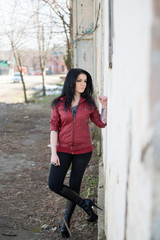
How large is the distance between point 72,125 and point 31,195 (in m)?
2.25

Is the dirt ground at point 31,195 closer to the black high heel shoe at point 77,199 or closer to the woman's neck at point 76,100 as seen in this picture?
the black high heel shoe at point 77,199

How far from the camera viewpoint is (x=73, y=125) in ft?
10.8

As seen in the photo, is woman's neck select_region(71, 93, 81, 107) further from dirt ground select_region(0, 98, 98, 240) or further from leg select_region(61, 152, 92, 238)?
dirt ground select_region(0, 98, 98, 240)

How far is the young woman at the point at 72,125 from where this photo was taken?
3.31m

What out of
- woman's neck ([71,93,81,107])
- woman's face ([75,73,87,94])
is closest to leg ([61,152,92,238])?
woman's neck ([71,93,81,107])

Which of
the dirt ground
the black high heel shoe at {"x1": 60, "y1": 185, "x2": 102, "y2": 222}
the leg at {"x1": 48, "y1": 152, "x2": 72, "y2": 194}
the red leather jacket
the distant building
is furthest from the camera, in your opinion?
the distant building

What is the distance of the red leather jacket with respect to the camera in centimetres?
330

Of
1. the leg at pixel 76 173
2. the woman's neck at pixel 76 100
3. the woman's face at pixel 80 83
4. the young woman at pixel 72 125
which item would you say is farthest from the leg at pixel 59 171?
the woman's face at pixel 80 83

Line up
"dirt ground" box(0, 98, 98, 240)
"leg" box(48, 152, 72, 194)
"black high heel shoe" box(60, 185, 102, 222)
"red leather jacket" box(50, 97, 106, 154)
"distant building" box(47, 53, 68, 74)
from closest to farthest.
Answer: "red leather jacket" box(50, 97, 106, 154)
"leg" box(48, 152, 72, 194)
"black high heel shoe" box(60, 185, 102, 222)
"dirt ground" box(0, 98, 98, 240)
"distant building" box(47, 53, 68, 74)

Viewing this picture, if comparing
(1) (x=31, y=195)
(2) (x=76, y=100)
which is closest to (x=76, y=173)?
(2) (x=76, y=100)

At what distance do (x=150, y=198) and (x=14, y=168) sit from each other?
19.4 ft

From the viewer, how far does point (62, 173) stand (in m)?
3.42

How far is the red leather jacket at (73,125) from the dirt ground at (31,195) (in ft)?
3.87

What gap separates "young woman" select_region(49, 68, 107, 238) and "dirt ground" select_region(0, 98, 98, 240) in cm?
76
